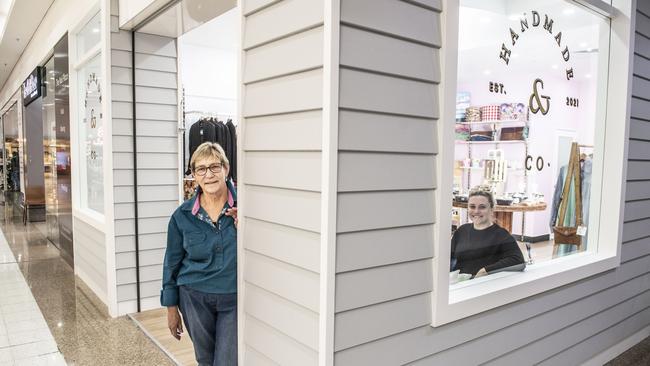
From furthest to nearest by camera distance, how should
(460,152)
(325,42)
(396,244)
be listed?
(460,152) → (396,244) → (325,42)

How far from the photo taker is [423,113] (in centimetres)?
176

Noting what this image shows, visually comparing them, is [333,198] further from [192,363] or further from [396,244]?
[192,363]

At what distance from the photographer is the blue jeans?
222 cm

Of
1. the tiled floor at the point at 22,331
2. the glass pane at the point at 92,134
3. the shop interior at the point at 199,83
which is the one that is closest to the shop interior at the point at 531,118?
the shop interior at the point at 199,83

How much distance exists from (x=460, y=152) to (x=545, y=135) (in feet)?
3.60

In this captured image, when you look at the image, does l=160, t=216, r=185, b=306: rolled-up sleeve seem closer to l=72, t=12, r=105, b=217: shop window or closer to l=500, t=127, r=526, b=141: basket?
l=500, t=127, r=526, b=141: basket

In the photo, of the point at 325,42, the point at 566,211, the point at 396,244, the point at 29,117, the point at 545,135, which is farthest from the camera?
the point at 29,117

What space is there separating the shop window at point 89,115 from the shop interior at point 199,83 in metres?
0.80

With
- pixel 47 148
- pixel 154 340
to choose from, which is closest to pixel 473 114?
pixel 154 340

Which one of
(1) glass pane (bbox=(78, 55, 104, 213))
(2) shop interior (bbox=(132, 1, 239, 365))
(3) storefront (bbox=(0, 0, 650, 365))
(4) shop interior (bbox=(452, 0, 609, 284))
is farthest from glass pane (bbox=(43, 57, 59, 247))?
(4) shop interior (bbox=(452, 0, 609, 284))

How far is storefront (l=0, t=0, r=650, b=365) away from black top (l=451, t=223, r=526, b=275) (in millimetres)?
86

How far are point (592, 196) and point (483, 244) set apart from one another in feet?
4.29

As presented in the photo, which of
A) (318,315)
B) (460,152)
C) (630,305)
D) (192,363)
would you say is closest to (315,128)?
(318,315)

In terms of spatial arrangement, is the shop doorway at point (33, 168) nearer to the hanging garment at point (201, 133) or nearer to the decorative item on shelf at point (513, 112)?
the hanging garment at point (201, 133)
